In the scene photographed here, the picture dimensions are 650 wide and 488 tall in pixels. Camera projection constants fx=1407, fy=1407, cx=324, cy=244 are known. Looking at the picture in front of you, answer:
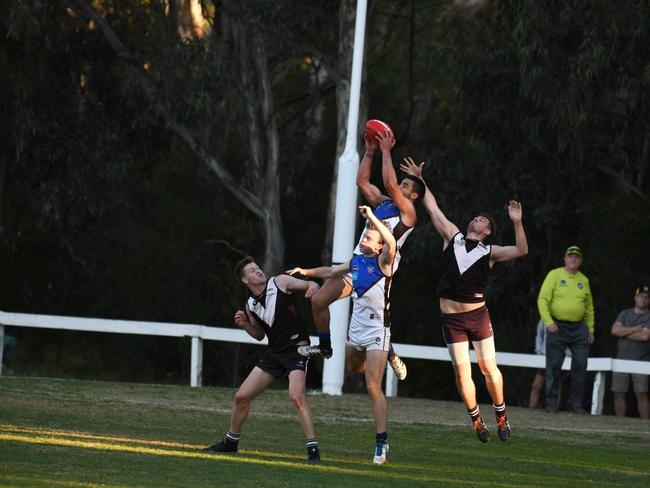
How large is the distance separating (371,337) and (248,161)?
1848 cm

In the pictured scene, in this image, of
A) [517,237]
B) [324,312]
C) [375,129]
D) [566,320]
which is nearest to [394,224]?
[375,129]

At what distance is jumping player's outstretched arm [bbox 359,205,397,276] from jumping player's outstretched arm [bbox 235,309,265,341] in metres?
1.18

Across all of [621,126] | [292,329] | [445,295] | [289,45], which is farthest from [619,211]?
[292,329]

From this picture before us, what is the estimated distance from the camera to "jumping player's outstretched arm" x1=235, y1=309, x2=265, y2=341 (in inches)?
469

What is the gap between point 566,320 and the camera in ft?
62.6

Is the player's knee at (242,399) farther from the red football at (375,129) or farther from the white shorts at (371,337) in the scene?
the red football at (375,129)

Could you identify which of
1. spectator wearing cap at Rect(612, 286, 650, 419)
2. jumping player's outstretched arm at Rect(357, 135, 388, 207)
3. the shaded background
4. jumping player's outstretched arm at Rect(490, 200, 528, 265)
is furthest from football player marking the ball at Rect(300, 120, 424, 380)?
the shaded background

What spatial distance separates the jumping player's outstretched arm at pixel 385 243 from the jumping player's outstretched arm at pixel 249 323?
1177mm

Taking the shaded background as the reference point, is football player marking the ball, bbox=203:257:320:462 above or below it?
→ below

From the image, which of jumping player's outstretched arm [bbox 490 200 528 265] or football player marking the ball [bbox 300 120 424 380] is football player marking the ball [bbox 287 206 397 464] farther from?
jumping player's outstretched arm [bbox 490 200 528 265]

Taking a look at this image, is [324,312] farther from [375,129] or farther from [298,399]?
[375,129]

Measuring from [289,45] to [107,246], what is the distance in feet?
23.4

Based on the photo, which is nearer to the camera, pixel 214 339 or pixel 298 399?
pixel 298 399

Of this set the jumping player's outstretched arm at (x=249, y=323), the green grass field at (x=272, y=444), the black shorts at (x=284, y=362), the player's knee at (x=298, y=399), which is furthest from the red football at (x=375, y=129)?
the green grass field at (x=272, y=444)
